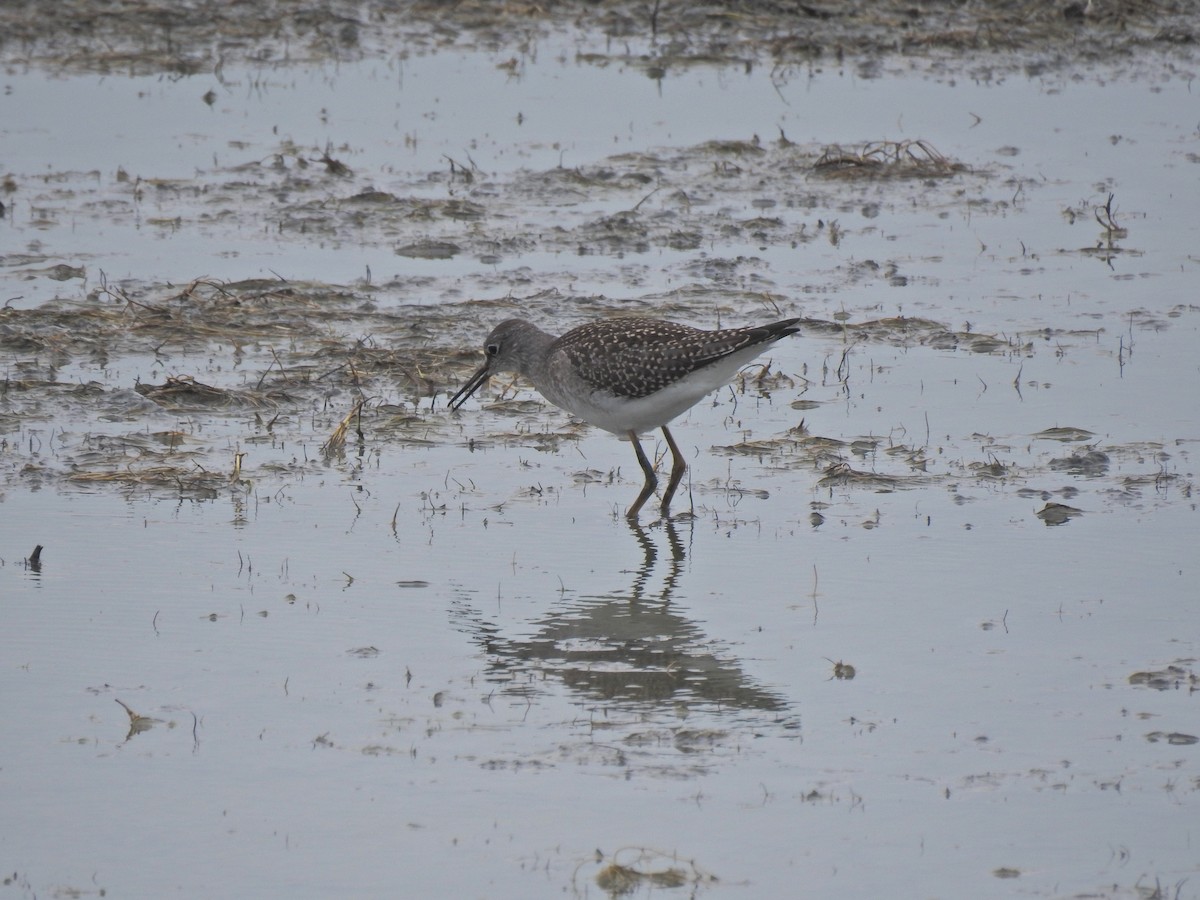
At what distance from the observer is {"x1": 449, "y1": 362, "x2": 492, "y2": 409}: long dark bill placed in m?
10.5

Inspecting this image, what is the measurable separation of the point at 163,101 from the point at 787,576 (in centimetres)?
1147

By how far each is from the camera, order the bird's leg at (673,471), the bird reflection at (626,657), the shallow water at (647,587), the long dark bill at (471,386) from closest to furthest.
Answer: the shallow water at (647,587), the bird reflection at (626,657), the bird's leg at (673,471), the long dark bill at (471,386)

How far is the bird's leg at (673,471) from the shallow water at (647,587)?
5.1 inches

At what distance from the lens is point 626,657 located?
24.7 ft

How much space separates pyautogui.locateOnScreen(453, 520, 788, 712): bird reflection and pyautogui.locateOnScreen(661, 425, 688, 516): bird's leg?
1.31 meters

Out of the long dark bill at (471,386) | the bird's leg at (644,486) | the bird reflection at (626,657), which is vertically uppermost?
the long dark bill at (471,386)

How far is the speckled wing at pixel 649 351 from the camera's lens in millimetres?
9453

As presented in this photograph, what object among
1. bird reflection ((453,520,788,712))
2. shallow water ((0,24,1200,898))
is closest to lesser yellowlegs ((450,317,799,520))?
shallow water ((0,24,1200,898))

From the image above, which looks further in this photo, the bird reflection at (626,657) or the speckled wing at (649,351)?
the speckled wing at (649,351)

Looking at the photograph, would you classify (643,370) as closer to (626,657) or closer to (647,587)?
(647,587)

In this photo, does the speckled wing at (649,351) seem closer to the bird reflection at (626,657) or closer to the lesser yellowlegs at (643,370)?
the lesser yellowlegs at (643,370)

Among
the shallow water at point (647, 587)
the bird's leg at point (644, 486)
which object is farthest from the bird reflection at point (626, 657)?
the bird's leg at point (644, 486)

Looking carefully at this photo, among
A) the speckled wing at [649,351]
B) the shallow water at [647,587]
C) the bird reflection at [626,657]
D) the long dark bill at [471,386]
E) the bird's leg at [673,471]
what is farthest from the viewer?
the long dark bill at [471,386]

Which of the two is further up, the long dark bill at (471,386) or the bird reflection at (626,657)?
the long dark bill at (471,386)
